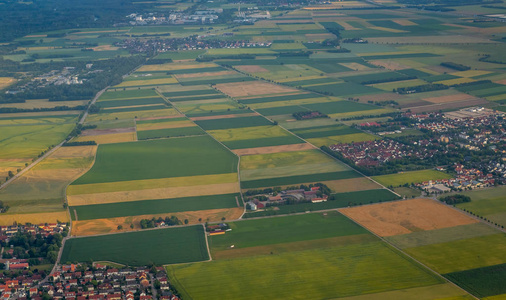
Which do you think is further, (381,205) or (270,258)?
(381,205)

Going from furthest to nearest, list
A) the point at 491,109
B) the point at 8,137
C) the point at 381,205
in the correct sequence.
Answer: the point at 491,109 → the point at 8,137 → the point at 381,205

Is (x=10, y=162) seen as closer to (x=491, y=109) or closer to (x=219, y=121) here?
(x=219, y=121)

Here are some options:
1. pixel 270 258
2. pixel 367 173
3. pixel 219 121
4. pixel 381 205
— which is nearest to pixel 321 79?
pixel 219 121

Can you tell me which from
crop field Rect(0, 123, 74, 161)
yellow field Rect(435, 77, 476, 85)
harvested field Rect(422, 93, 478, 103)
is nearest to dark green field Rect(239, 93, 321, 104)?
harvested field Rect(422, 93, 478, 103)

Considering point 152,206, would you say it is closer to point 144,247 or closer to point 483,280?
point 144,247

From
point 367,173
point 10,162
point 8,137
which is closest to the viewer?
point 367,173

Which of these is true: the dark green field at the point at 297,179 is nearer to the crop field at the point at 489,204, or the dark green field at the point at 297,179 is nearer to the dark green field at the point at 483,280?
the crop field at the point at 489,204
